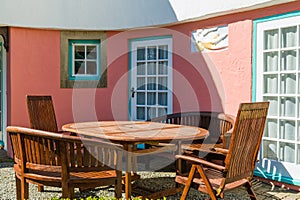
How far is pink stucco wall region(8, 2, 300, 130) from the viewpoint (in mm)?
5824

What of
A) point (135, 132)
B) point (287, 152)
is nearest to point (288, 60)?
point (287, 152)

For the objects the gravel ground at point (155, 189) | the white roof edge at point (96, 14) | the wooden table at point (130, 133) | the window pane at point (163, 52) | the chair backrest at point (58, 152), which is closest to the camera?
the chair backrest at point (58, 152)

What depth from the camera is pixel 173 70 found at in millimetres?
6969

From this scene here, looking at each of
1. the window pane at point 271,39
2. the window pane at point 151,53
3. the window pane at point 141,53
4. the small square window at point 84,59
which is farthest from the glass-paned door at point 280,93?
the small square window at point 84,59

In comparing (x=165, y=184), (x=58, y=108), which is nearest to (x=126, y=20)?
(x=58, y=108)

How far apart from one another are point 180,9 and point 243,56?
150 cm

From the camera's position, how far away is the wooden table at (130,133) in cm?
386

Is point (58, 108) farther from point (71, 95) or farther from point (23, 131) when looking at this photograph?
point (23, 131)

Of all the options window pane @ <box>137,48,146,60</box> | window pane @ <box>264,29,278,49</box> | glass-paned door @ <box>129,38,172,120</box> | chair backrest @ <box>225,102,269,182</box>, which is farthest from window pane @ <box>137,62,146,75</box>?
chair backrest @ <box>225,102,269,182</box>

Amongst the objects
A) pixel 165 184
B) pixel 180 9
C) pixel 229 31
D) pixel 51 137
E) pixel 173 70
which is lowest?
pixel 165 184

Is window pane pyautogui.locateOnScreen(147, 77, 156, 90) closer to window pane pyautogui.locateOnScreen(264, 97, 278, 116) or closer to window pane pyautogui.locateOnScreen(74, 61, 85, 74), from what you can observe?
window pane pyautogui.locateOnScreen(74, 61, 85, 74)

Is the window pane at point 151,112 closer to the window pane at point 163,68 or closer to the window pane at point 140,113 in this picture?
the window pane at point 140,113

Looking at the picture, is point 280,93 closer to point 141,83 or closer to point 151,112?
point 151,112

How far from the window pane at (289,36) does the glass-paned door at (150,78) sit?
7.54 feet
